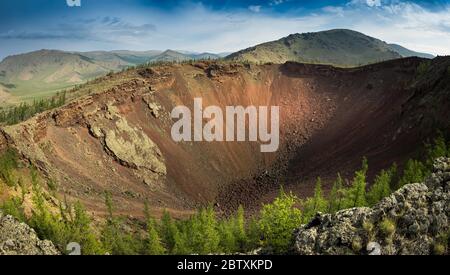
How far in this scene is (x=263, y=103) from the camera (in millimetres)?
107438

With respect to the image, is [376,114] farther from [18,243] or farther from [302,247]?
[18,243]

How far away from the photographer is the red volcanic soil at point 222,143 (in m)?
66.9

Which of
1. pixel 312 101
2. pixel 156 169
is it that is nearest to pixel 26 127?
pixel 156 169

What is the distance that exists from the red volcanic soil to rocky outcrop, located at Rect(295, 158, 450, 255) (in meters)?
42.8

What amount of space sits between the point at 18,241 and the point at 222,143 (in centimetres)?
6708

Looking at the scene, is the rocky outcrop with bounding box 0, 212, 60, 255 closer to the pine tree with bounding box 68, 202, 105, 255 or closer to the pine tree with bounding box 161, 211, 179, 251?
the pine tree with bounding box 68, 202, 105, 255

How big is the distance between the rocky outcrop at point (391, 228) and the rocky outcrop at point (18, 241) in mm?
18217

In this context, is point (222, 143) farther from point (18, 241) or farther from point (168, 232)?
point (18, 241)

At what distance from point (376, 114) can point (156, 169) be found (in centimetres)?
5103

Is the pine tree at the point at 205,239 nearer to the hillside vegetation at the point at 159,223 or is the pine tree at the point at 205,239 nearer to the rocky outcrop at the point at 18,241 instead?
the hillside vegetation at the point at 159,223

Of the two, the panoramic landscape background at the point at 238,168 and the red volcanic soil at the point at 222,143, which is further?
the red volcanic soil at the point at 222,143

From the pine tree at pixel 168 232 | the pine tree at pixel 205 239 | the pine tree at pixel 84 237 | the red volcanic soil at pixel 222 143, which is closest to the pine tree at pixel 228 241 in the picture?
the pine tree at pixel 205 239

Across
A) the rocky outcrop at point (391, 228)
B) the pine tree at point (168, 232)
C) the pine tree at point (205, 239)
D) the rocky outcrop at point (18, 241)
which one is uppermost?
the rocky outcrop at point (391, 228)

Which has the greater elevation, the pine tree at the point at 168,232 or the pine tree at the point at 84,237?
the pine tree at the point at 84,237
